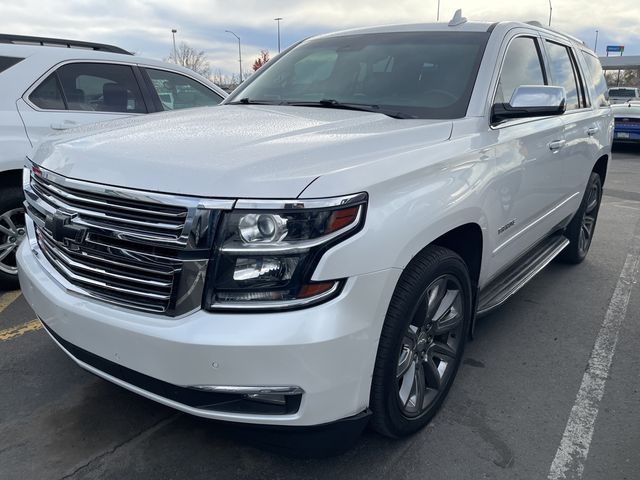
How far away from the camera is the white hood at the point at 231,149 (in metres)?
1.93

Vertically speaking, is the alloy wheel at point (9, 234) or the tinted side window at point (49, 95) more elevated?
the tinted side window at point (49, 95)

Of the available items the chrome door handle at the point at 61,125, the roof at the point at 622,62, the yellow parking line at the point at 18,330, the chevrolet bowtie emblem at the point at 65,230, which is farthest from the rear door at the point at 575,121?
the roof at the point at 622,62

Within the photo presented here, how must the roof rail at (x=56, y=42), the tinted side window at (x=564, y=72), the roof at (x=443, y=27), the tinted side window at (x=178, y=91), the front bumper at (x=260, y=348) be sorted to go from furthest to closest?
the tinted side window at (x=178, y=91), the roof rail at (x=56, y=42), the tinted side window at (x=564, y=72), the roof at (x=443, y=27), the front bumper at (x=260, y=348)

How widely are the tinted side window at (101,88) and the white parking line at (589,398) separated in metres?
4.15

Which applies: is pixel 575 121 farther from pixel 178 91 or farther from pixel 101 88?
pixel 101 88

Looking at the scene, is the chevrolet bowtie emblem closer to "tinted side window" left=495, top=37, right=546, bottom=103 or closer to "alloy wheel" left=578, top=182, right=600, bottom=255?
"tinted side window" left=495, top=37, right=546, bottom=103

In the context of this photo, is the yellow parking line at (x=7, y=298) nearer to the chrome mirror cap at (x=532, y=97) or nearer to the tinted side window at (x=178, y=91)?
the tinted side window at (x=178, y=91)

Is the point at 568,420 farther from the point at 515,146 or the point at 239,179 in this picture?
the point at 239,179

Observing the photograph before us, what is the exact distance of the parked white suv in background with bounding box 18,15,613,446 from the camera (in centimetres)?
191

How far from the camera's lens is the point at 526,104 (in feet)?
9.74

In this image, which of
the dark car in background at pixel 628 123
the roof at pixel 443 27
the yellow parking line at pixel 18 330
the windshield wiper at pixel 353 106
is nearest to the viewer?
the windshield wiper at pixel 353 106

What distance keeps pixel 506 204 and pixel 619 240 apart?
4.12 metres

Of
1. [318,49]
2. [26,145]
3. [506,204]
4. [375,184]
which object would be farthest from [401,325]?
[26,145]

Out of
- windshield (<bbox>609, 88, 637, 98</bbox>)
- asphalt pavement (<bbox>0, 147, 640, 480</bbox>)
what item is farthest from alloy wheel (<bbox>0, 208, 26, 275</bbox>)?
windshield (<bbox>609, 88, 637, 98</bbox>)
